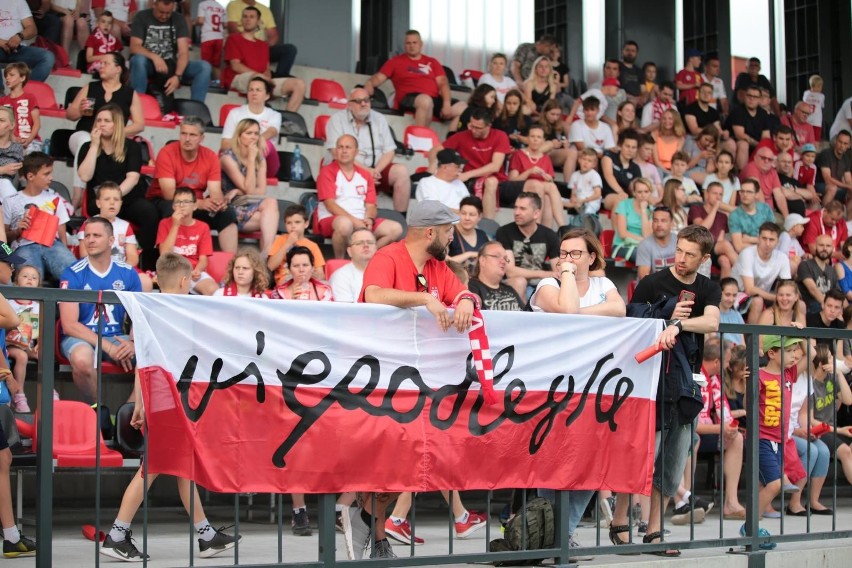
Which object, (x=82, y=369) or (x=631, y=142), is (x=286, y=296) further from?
(x=631, y=142)

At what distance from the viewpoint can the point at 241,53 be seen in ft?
48.4

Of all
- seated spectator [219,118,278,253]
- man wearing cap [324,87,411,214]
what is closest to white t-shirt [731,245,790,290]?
A: man wearing cap [324,87,411,214]

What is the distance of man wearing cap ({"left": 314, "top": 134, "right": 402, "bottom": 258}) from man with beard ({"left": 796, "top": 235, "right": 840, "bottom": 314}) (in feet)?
17.4

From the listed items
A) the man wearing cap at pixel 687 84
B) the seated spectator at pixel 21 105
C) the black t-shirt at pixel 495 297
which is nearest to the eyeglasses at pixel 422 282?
the black t-shirt at pixel 495 297

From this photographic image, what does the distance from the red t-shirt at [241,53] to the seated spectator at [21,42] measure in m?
2.36

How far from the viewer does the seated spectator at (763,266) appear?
1420 cm

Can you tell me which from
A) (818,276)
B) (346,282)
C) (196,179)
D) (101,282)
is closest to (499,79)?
(818,276)

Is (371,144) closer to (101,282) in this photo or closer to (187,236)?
(187,236)

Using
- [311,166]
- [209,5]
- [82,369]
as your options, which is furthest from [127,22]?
[82,369]

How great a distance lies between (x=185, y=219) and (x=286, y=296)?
56.8 inches

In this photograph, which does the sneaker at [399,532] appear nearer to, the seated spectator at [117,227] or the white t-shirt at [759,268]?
the seated spectator at [117,227]

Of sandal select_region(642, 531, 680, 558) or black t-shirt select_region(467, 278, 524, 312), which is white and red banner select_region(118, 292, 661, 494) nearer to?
sandal select_region(642, 531, 680, 558)

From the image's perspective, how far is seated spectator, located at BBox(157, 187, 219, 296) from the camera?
34.9 feet

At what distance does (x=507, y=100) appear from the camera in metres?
15.7
